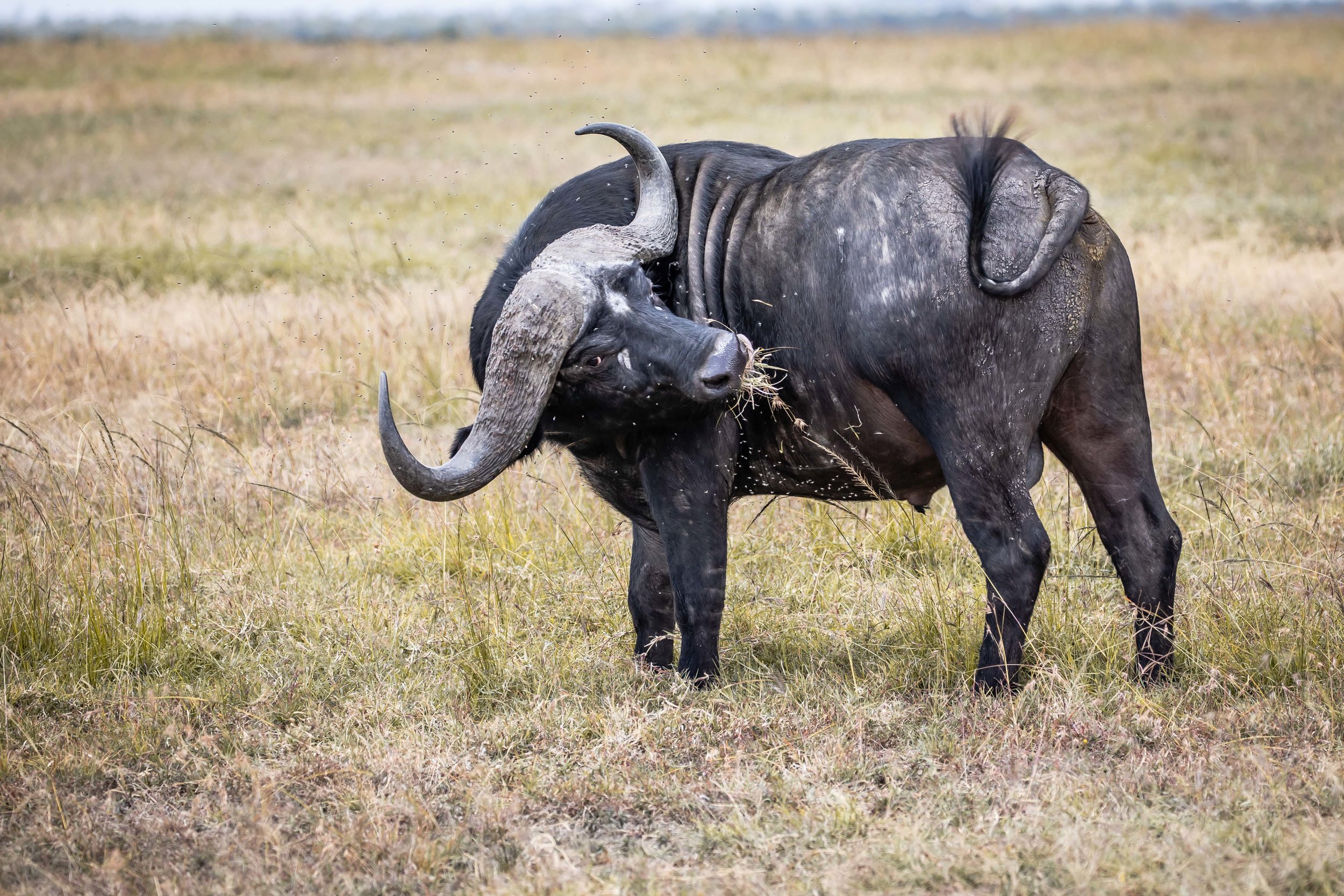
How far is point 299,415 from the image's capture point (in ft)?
23.1

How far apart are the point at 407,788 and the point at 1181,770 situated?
7.05ft

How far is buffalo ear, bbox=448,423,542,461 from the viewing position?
3.90m

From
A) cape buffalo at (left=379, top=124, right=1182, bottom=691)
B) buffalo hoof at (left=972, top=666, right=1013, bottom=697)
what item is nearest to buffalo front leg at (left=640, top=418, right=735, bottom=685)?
cape buffalo at (left=379, top=124, right=1182, bottom=691)

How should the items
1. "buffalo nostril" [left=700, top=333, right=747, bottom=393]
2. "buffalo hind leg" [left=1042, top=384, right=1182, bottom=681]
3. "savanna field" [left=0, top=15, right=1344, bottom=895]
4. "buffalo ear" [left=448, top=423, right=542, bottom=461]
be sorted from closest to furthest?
"savanna field" [left=0, top=15, right=1344, bottom=895] < "buffalo nostril" [left=700, top=333, right=747, bottom=393] < "buffalo hind leg" [left=1042, top=384, right=1182, bottom=681] < "buffalo ear" [left=448, top=423, right=542, bottom=461]

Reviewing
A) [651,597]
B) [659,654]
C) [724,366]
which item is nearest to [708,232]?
[724,366]

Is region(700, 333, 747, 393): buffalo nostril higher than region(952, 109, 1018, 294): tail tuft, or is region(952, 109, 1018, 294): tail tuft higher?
region(952, 109, 1018, 294): tail tuft

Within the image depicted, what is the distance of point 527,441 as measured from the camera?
3.86 metres

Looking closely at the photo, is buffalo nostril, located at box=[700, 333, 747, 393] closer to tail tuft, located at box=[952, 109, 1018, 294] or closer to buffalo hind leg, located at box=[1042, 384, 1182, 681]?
tail tuft, located at box=[952, 109, 1018, 294]

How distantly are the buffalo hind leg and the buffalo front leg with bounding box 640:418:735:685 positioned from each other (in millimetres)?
1068

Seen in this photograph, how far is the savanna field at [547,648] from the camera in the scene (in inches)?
121

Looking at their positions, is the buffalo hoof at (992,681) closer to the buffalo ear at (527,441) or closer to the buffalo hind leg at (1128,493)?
the buffalo hind leg at (1128,493)

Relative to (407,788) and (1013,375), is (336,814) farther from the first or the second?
(1013,375)

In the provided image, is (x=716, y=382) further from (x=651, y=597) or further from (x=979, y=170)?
(x=651, y=597)

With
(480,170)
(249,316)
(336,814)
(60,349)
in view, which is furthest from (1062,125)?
(336,814)
